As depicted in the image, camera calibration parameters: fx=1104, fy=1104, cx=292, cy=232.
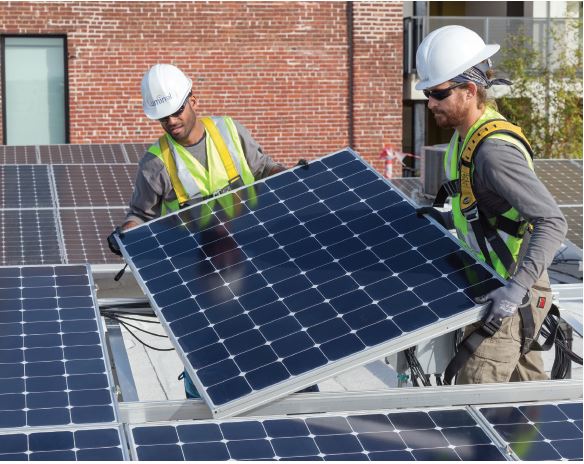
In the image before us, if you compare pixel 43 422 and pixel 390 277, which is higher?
pixel 390 277

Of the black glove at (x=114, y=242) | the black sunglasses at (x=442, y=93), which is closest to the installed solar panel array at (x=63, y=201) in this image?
the black glove at (x=114, y=242)

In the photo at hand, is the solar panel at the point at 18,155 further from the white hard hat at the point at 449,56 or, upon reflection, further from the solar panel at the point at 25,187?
the white hard hat at the point at 449,56

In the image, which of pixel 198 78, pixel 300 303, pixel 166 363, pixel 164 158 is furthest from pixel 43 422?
pixel 198 78

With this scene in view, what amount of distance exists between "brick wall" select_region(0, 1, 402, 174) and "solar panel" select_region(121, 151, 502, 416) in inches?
682

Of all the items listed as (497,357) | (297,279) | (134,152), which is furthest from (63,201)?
(497,357)

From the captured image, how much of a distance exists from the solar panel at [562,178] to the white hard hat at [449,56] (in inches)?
268

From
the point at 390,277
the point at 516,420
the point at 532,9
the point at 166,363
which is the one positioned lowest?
the point at 166,363

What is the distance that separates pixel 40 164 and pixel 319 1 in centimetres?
1209

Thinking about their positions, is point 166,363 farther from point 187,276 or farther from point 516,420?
point 516,420

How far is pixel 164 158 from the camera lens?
681 cm

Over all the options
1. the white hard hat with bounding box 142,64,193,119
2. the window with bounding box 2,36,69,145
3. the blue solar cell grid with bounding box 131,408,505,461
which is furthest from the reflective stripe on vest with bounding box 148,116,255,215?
the window with bounding box 2,36,69,145

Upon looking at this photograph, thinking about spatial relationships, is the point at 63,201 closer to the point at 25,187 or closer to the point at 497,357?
the point at 25,187

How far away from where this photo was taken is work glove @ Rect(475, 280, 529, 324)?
459 centimetres

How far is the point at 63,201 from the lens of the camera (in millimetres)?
11414
